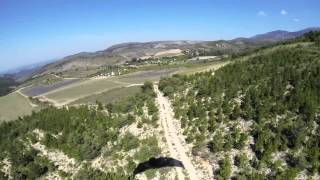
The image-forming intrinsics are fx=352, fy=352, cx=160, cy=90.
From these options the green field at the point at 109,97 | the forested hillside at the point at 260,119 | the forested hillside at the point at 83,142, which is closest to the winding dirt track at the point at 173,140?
the forested hillside at the point at 260,119

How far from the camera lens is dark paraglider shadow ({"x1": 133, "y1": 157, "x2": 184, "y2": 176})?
109 ft

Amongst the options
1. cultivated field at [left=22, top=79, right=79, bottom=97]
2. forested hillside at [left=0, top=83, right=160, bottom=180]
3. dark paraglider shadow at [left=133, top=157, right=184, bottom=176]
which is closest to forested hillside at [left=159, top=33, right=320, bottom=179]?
dark paraglider shadow at [left=133, top=157, right=184, bottom=176]

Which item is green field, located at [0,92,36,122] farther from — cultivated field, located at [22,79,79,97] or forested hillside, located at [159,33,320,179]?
forested hillside, located at [159,33,320,179]

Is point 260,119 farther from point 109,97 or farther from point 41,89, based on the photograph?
point 41,89

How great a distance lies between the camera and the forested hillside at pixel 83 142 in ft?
121

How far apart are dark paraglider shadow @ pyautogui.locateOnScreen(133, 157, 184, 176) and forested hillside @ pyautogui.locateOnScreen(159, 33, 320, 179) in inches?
99.1

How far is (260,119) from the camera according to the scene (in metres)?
36.8

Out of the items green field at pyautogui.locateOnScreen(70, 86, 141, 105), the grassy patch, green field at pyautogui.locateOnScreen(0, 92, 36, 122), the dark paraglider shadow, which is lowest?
green field at pyautogui.locateOnScreen(0, 92, 36, 122)

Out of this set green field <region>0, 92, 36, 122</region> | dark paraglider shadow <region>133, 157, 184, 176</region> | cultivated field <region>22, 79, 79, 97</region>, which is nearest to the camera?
dark paraglider shadow <region>133, 157, 184, 176</region>

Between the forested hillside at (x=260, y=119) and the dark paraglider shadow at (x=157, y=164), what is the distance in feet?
8.26

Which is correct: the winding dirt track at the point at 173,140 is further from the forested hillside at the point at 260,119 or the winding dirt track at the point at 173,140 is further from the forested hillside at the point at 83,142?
the forested hillside at the point at 83,142

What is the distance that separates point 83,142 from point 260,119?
69.0 feet

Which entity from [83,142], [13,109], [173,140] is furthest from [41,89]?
[173,140]

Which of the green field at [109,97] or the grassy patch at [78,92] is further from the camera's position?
the grassy patch at [78,92]
